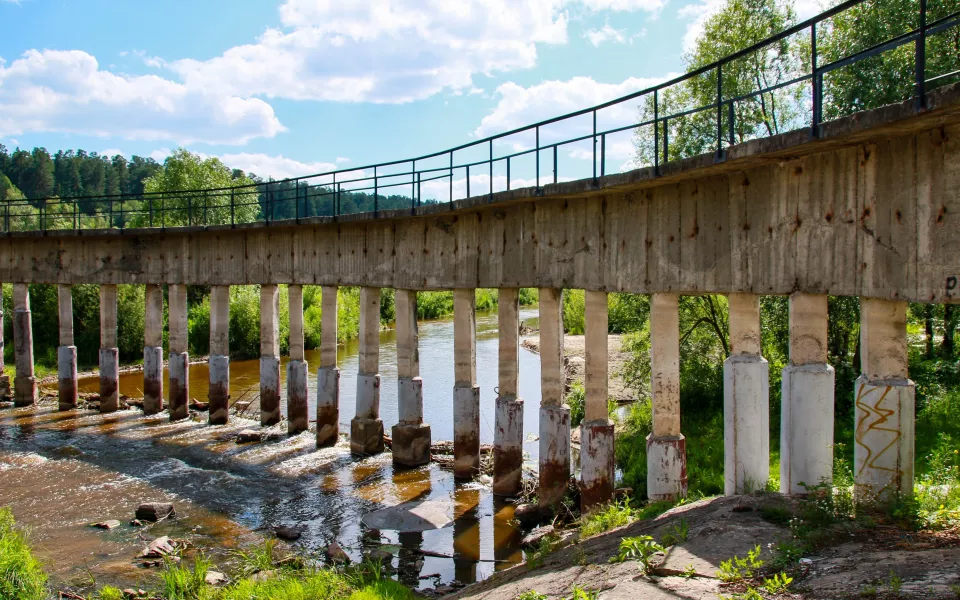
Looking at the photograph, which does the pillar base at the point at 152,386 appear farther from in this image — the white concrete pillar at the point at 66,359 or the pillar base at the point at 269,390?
the pillar base at the point at 269,390

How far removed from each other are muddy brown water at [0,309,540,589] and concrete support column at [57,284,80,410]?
0.52 m

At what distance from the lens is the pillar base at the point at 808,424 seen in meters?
8.29

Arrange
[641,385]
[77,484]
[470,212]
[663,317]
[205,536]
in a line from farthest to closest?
[641,385] → [77,484] → [470,212] → [205,536] → [663,317]

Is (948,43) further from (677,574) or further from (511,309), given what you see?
(677,574)

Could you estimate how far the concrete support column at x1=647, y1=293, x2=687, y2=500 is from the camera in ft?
33.8

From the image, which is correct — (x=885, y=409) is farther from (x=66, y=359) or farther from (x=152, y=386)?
(x=66, y=359)

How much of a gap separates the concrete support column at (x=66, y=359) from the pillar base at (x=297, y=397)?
8.20 m

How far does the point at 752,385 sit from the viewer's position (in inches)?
363

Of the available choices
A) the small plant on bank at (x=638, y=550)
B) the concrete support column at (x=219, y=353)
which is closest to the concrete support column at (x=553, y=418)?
the small plant on bank at (x=638, y=550)

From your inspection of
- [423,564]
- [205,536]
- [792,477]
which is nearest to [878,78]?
[792,477]

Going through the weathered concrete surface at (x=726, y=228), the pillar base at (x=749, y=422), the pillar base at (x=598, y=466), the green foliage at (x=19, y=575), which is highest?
the weathered concrete surface at (x=726, y=228)

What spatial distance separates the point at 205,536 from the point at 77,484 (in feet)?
15.5

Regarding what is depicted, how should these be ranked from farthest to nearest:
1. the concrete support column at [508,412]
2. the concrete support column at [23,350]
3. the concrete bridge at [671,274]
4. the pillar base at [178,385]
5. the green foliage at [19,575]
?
1. the concrete support column at [23,350]
2. the pillar base at [178,385]
3. the concrete support column at [508,412]
4. the green foliage at [19,575]
5. the concrete bridge at [671,274]

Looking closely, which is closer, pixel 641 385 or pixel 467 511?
pixel 467 511
